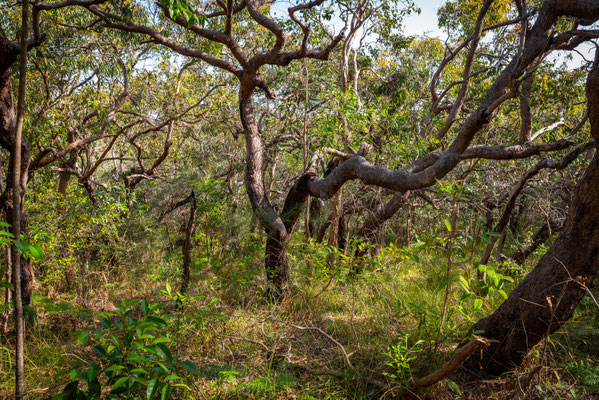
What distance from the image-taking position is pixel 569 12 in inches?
141

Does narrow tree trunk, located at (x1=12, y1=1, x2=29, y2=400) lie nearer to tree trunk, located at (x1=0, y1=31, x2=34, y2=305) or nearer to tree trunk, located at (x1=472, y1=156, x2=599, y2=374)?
tree trunk, located at (x1=0, y1=31, x2=34, y2=305)

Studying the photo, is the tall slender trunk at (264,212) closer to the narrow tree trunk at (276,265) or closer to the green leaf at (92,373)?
the narrow tree trunk at (276,265)

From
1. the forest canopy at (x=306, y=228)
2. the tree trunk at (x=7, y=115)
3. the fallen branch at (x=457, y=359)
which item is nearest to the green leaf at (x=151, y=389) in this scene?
the forest canopy at (x=306, y=228)

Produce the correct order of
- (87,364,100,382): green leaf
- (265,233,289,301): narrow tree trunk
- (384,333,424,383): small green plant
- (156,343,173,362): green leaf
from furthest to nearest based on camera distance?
(265,233,289,301): narrow tree trunk → (384,333,424,383): small green plant → (156,343,173,362): green leaf → (87,364,100,382): green leaf

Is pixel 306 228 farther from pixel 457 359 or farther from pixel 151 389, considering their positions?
pixel 151 389

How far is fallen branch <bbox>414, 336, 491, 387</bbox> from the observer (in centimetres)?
226

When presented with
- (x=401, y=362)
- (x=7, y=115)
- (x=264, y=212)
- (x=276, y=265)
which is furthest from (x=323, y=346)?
(x=7, y=115)

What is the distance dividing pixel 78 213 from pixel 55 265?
35.9 inches

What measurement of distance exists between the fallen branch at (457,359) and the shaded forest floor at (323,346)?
0.52ft

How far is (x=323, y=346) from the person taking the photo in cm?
366

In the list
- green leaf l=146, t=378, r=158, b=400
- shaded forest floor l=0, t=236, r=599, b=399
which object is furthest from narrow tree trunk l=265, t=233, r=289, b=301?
green leaf l=146, t=378, r=158, b=400

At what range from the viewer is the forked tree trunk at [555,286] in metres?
2.74

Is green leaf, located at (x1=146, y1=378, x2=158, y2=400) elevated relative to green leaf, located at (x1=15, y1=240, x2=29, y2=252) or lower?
lower

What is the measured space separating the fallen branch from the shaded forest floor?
0.16 metres
